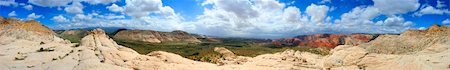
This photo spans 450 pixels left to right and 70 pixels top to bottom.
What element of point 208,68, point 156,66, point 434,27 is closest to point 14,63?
point 156,66

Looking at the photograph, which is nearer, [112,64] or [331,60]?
[112,64]

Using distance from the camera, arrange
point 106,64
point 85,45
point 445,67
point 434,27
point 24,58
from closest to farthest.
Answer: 1. point 445,67
2. point 106,64
3. point 24,58
4. point 85,45
5. point 434,27

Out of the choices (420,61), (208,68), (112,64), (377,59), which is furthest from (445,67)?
(112,64)

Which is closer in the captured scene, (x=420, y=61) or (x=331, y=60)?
(x=420, y=61)

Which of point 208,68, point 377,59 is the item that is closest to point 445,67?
point 377,59

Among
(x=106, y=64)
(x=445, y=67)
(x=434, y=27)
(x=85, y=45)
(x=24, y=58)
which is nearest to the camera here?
(x=445, y=67)

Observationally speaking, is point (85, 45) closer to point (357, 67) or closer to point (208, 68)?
point (208, 68)

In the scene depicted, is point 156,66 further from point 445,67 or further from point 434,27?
point 434,27

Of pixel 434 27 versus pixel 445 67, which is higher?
pixel 434 27

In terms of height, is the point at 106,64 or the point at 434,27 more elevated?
the point at 434,27
